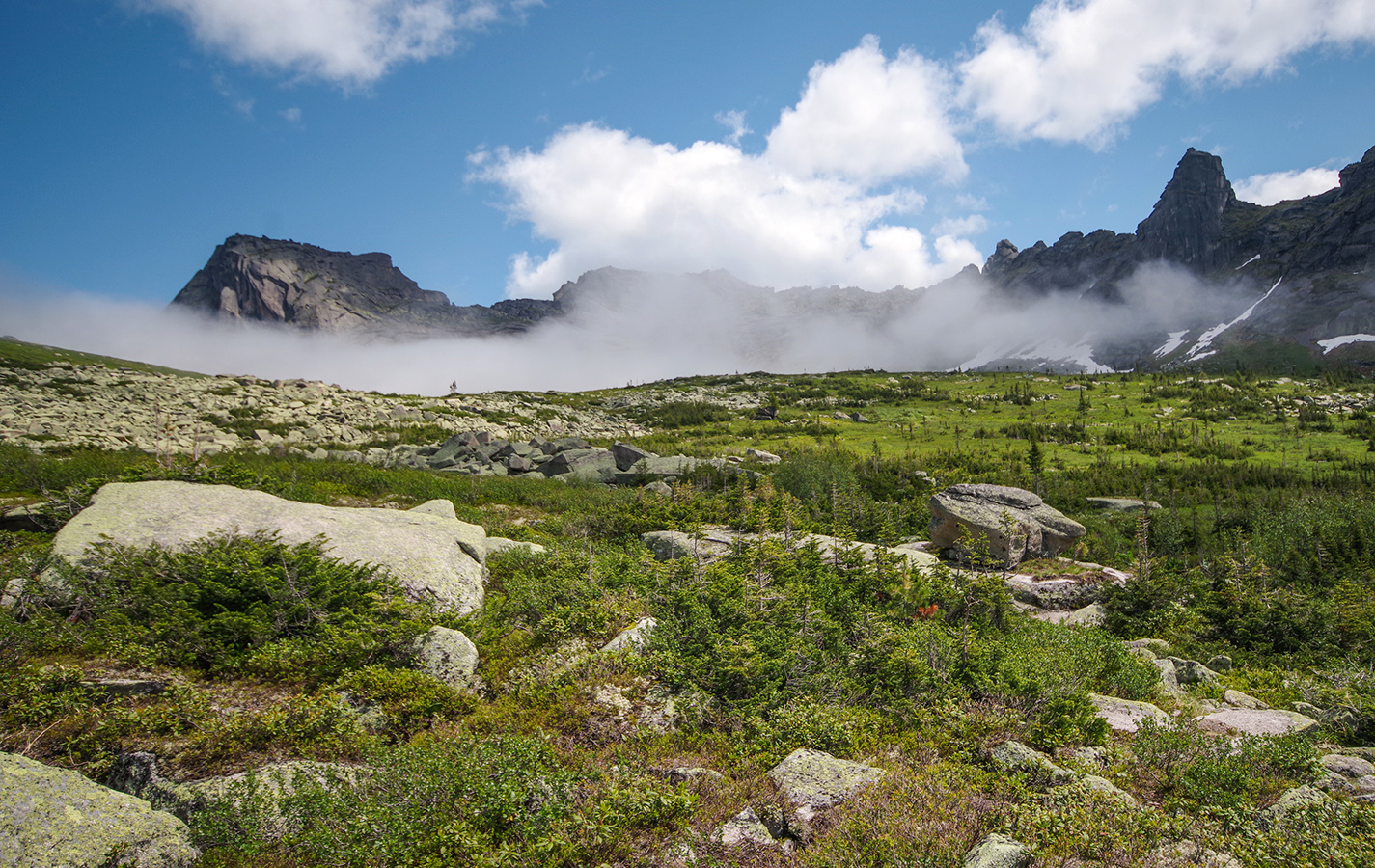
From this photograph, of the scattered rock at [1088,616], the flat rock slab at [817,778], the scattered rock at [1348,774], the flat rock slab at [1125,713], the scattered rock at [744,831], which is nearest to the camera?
the scattered rock at [744,831]

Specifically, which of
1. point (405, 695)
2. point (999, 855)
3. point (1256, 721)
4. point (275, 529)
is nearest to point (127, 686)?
point (405, 695)

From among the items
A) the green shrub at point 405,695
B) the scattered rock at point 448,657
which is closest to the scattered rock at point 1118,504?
the scattered rock at point 448,657

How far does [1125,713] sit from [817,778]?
7.20 meters

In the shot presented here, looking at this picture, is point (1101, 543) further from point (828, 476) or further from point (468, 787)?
point (468, 787)

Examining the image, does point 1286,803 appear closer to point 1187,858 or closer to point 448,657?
point 1187,858

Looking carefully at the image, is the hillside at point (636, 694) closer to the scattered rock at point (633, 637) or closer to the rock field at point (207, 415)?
the scattered rock at point (633, 637)

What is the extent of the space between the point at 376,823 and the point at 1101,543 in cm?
3131

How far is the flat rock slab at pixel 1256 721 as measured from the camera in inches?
380

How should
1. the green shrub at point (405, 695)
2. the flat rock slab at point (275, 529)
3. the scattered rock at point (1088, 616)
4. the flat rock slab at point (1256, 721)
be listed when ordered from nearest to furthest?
the green shrub at point (405, 695), the flat rock slab at point (1256, 721), the flat rock slab at point (275, 529), the scattered rock at point (1088, 616)

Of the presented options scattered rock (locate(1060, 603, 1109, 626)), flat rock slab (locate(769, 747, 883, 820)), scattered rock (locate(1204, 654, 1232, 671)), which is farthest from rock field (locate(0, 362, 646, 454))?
scattered rock (locate(1204, 654, 1232, 671))

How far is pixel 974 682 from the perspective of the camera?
9.44 m

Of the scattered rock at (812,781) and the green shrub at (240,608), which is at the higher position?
the green shrub at (240,608)

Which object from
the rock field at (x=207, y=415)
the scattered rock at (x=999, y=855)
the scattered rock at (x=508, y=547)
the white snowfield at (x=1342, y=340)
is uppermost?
the white snowfield at (x=1342, y=340)

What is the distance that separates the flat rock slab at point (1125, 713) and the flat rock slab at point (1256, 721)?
71cm
